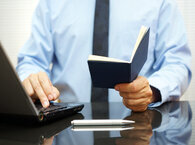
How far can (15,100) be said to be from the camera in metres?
0.62

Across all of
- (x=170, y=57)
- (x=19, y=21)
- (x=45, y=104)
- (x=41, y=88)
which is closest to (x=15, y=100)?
(x=45, y=104)

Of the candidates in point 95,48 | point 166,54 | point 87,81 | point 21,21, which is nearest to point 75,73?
point 87,81

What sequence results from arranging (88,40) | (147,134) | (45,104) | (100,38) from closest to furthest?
(147,134) < (45,104) < (100,38) < (88,40)

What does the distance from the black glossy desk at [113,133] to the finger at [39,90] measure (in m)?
0.09

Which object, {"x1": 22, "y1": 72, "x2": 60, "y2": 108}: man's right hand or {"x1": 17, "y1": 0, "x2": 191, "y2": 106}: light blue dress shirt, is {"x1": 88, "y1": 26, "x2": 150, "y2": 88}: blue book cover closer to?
{"x1": 22, "y1": 72, "x2": 60, "y2": 108}: man's right hand

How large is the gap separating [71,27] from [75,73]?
23 cm

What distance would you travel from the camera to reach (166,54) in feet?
4.16

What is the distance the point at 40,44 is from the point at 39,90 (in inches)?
22.6

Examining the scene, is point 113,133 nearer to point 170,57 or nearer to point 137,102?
point 137,102

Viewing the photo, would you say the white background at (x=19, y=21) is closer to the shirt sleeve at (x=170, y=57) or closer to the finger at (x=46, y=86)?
the shirt sleeve at (x=170, y=57)

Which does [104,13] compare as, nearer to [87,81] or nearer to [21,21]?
[87,81]

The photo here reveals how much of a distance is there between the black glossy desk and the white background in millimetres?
1733

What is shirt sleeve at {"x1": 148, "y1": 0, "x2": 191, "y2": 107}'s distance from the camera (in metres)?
1.08

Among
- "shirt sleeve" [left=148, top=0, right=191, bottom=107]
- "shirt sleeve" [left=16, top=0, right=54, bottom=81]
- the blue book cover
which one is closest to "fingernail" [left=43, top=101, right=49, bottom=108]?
the blue book cover
